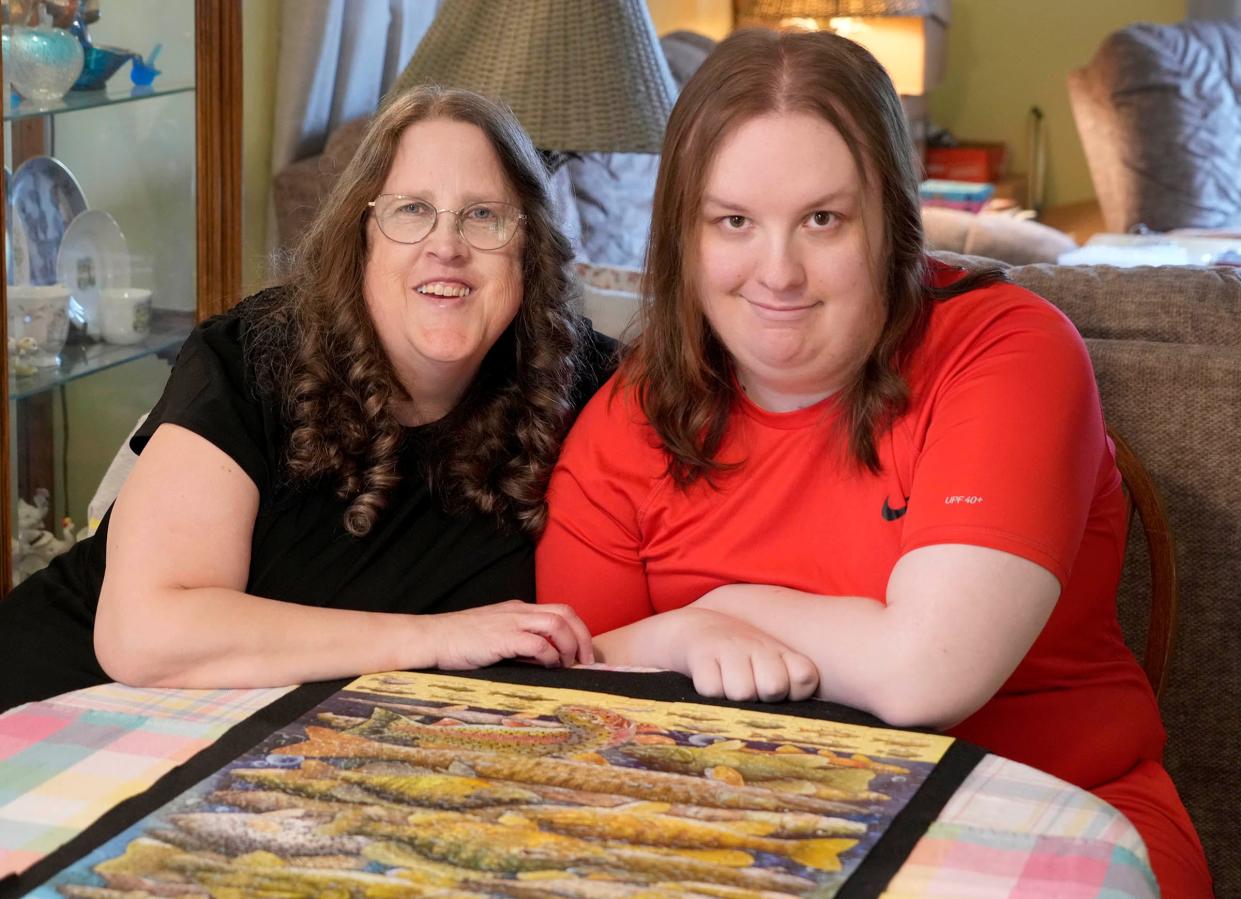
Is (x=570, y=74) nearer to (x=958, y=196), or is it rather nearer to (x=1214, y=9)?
(x=958, y=196)

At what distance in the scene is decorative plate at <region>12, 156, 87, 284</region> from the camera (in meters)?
2.40

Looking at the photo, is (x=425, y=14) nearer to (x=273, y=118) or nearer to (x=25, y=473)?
(x=273, y=118)

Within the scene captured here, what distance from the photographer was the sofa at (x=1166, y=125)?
5043 millimetres

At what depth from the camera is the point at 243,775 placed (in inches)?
38.9

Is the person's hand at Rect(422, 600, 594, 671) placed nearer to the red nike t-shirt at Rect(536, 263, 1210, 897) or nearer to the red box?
the red nike t-shirt at Rect(536, 263, 1210, 897)

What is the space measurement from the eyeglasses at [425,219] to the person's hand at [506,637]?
1.49 ft

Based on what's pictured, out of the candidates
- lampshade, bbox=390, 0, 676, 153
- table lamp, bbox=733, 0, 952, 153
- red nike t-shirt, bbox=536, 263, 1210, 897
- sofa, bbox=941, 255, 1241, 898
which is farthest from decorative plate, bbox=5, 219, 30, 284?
table lamp, bbox=733, 0, 952, 153

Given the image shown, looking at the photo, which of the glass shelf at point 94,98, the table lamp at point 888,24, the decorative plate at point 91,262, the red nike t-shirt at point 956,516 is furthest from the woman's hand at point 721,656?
the table lamp at point 888,24

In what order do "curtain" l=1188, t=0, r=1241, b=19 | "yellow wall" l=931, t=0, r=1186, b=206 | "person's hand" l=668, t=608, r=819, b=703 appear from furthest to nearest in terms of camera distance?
1. "yellow wall" l=931, t=0, r=1186, b=206
2. "curtain" l=1188, t=0, r=1241, b=19
3. "person's hand" l=668, t=608, r=819, b=703

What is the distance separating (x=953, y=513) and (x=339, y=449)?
637mm

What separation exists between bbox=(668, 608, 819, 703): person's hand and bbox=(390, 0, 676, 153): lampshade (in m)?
1.28

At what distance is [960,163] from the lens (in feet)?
20.6

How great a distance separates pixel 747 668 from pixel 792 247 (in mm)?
405

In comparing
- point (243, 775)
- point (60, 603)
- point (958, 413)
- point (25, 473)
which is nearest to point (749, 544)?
point (958, 413)
